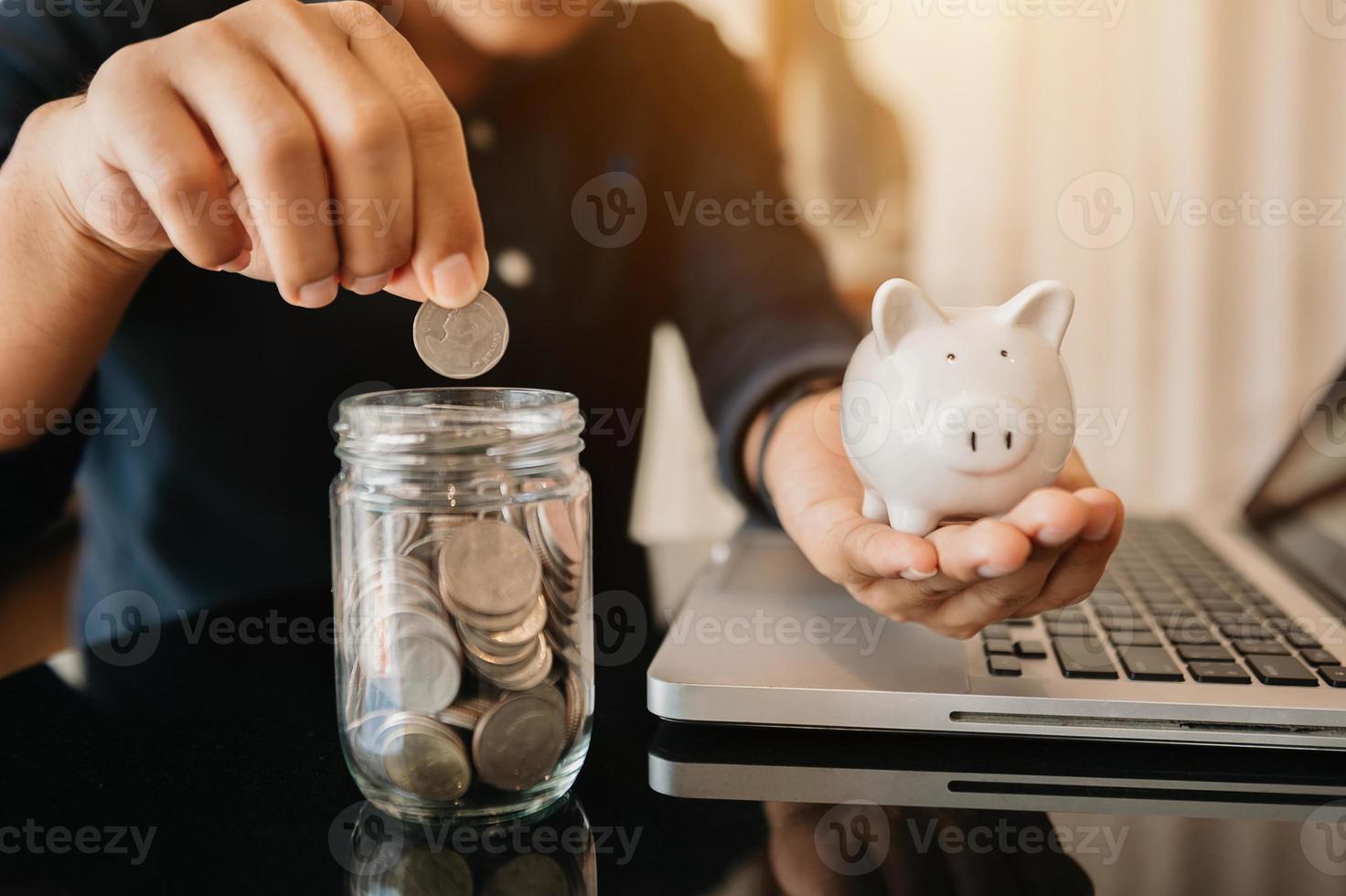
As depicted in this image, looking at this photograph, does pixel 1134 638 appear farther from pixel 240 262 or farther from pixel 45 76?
pixel 45 76

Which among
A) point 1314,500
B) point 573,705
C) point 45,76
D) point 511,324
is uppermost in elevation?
point 45,76

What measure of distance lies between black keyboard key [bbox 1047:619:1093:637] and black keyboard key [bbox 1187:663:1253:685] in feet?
0.26

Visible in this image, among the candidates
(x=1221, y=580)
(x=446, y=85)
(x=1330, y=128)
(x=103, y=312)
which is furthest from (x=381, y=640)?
(x=1330, y=128)

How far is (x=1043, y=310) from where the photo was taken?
59 cm

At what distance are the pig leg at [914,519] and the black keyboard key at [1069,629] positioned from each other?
0.16 meters

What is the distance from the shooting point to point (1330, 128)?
181 cm

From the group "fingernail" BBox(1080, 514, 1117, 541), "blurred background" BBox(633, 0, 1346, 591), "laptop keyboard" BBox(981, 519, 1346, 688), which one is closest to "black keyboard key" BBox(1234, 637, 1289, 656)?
"laptop keyboard" BBox(981, 519, 1346, 688)

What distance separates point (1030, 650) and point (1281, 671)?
5.6 inches

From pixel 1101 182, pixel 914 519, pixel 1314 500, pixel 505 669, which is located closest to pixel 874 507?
pixel 914 519

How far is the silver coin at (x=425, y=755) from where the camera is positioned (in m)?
0.50

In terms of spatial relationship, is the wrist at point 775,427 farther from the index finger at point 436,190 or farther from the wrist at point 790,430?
the index finger at point 436,190

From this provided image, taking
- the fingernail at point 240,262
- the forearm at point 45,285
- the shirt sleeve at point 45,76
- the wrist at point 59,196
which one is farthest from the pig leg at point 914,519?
the shirt sleeve at point 45,76

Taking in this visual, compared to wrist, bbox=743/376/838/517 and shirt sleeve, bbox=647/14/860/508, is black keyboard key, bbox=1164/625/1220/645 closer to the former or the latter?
wrist, bbox=743/376/838/517

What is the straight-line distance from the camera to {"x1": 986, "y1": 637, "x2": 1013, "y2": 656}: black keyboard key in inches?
26.2
